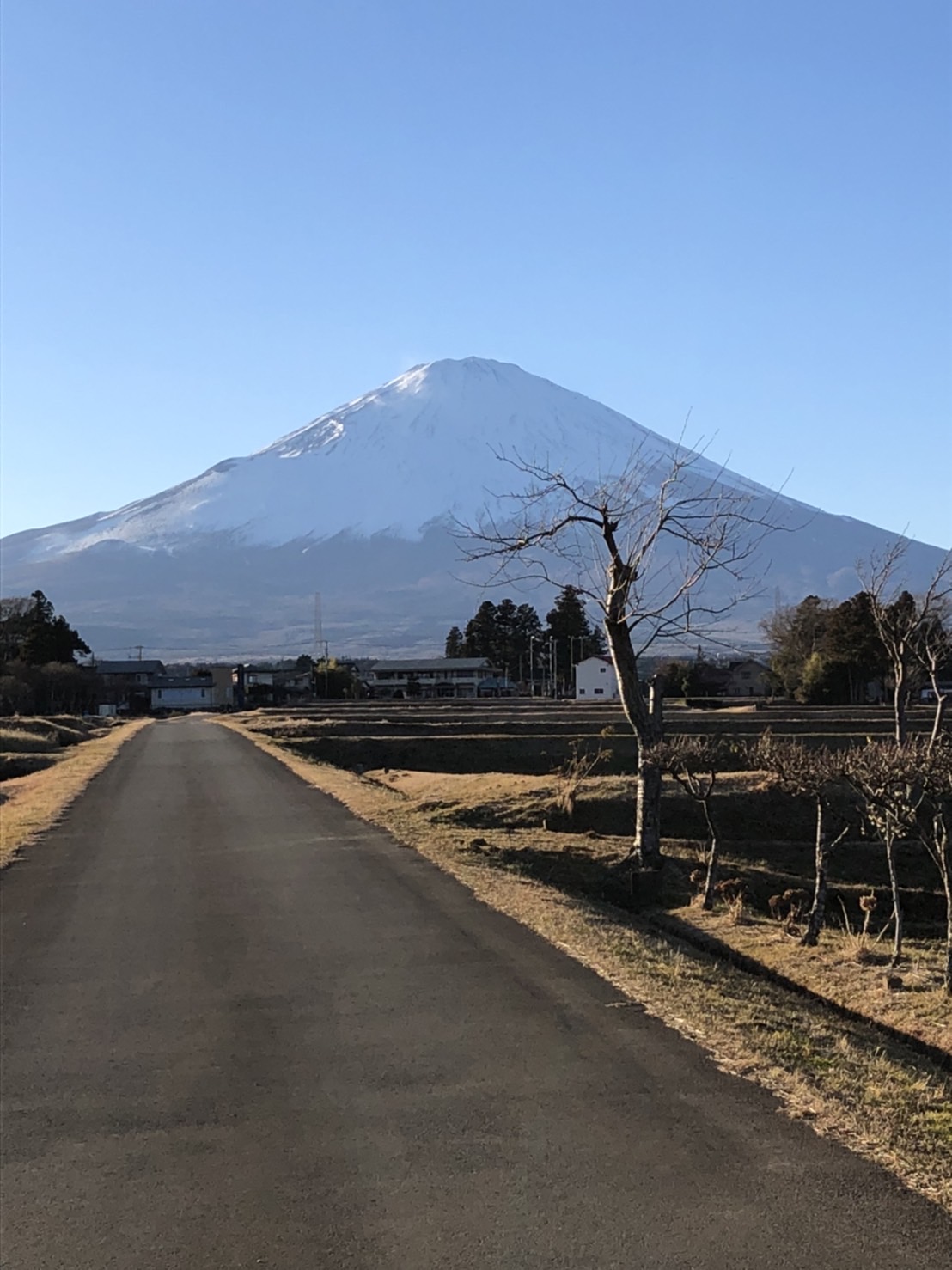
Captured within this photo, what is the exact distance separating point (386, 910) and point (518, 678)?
114 m

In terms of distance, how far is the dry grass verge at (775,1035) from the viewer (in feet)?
17.3

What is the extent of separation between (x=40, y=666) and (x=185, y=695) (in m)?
31.0

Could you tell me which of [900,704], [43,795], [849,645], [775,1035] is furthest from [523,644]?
[775,1035]

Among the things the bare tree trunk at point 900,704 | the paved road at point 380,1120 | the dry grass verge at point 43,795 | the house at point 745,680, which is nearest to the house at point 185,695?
the house at point 745,680

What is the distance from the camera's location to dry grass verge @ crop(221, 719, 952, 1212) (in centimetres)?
526

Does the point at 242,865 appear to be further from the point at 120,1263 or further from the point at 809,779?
the point at 120,1263

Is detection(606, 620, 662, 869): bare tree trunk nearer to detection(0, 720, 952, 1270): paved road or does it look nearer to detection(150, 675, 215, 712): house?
detection(0, 720, 952, 1270): paved road

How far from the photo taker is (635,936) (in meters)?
10.2

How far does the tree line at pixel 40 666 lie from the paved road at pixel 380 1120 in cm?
7021

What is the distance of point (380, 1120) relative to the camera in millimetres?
5535

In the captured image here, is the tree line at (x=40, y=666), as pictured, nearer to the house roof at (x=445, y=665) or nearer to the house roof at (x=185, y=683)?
the house roof at (x=185, y=683)

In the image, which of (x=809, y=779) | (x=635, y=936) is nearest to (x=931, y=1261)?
(x=635, y=936)

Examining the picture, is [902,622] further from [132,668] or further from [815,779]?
[132,668]

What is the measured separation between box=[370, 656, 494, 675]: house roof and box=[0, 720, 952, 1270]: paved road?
366 ft
